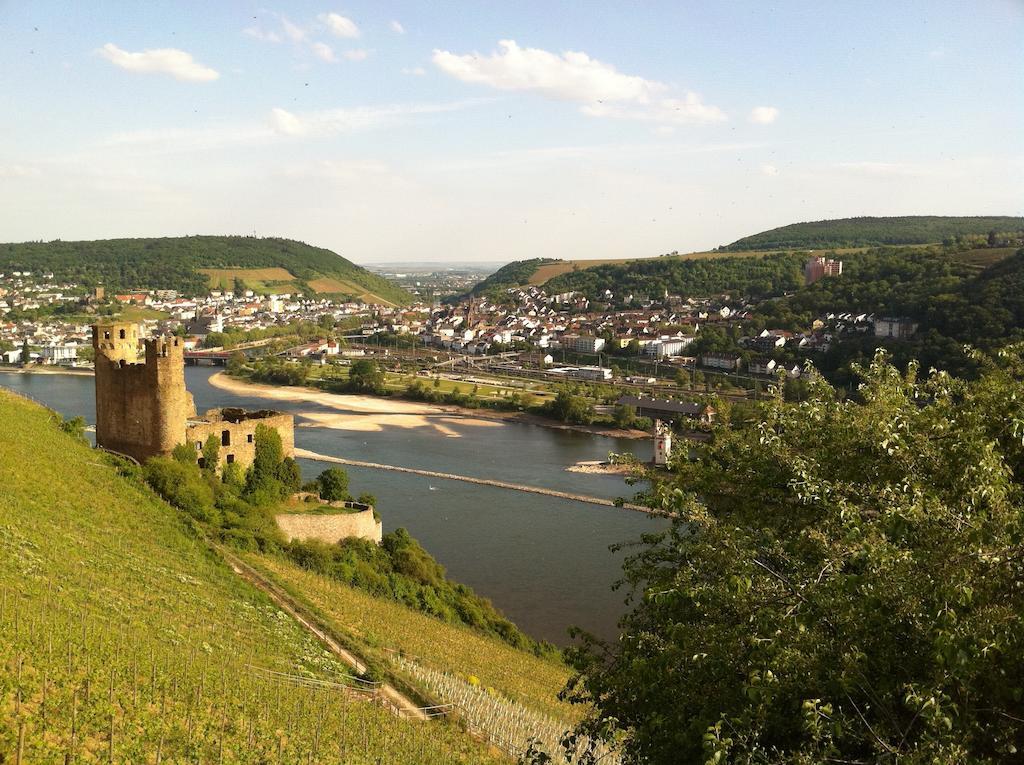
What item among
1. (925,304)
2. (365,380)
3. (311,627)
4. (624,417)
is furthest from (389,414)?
(311,627)

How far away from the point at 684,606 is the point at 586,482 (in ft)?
62.3

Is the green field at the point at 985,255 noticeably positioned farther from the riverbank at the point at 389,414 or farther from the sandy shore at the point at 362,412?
the sandy shore at the point at 362,412

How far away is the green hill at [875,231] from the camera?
82.6 m

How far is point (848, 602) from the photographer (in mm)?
3021

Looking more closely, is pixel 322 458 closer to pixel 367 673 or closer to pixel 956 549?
pixel 367 673

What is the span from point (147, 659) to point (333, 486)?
28.9 feet

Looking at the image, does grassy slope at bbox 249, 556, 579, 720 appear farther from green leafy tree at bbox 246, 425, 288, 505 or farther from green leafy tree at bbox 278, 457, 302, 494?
green leafy tree at bbox 278, 457, 302, 494

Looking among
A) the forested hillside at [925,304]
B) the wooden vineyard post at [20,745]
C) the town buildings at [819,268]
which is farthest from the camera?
the town buildings at [819,268]

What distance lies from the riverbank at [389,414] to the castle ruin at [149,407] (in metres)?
16.8

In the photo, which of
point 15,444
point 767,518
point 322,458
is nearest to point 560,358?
point 322,458

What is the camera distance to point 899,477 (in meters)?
3.97

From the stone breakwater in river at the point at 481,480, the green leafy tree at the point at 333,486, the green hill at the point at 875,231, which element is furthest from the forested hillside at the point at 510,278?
the green leafy tree at the point at 333,486

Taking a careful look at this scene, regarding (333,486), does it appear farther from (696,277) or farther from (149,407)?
(696,277)

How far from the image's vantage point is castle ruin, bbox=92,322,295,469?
12.4 meters
